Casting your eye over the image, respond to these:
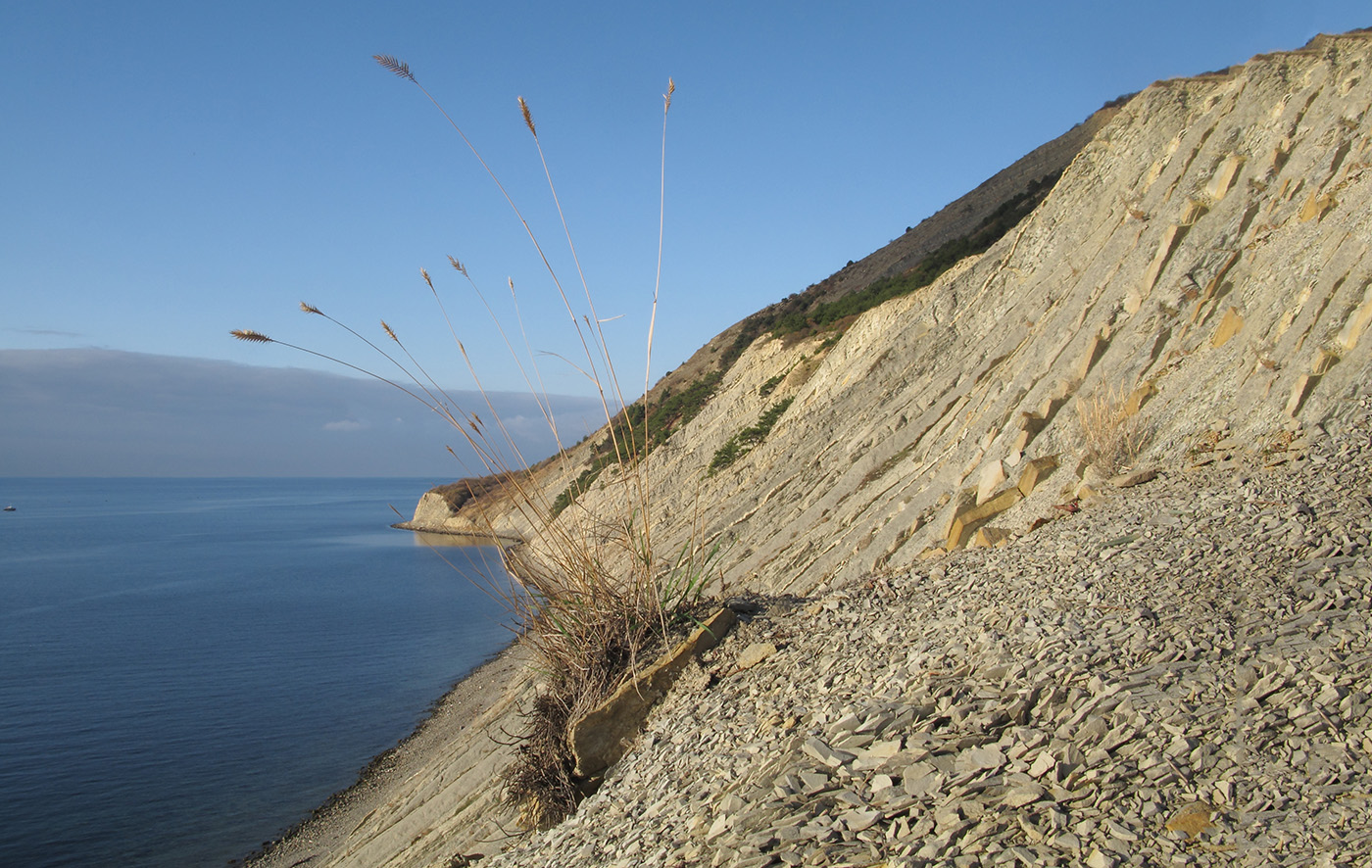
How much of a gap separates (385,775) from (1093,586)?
53.2 ft

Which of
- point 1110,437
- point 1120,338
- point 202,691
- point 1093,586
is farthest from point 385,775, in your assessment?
point 1120,338

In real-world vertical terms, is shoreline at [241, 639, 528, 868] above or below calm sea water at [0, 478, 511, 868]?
below

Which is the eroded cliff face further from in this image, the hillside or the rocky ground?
the rocky ground

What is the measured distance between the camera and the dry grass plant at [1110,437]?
8.19m

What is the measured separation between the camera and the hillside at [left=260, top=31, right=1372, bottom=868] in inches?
130

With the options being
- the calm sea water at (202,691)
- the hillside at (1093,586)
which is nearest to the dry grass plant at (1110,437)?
the hillside at (1093,586)

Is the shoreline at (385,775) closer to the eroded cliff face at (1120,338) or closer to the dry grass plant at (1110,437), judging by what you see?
the eroded cliff face at (1120,338)

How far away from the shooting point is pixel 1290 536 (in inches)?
202

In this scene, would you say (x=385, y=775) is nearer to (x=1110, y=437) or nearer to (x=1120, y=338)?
(x=1110, y=437)

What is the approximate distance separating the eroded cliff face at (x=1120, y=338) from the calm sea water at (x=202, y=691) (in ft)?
20.5

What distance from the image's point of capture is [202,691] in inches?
885

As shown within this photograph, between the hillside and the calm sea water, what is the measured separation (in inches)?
89.4

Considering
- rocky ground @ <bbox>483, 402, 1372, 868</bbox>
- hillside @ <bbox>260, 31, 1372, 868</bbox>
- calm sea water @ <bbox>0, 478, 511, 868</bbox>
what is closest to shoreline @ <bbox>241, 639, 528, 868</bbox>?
hillside @ <bbox>260, 31, 1372, 868</bbox>

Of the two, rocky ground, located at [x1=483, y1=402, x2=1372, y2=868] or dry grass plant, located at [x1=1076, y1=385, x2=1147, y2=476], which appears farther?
dry grass plant, located at [x1=1076, y1=385, x2=1147, y2=476]
